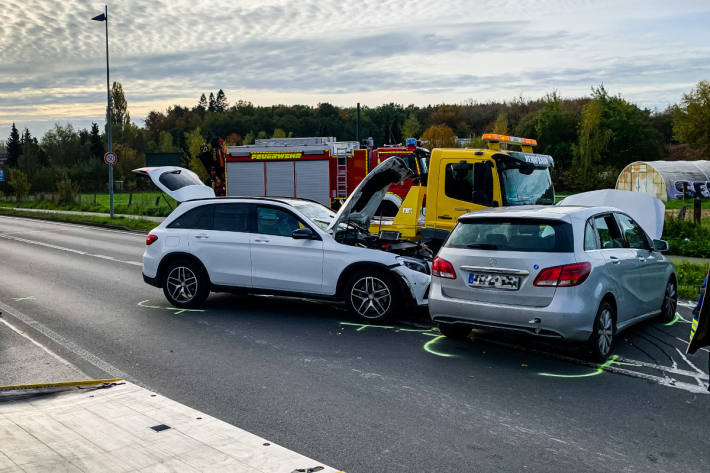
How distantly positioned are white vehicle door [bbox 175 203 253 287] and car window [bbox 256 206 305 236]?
0.52 feet

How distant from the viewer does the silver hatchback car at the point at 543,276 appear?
21.0 feet

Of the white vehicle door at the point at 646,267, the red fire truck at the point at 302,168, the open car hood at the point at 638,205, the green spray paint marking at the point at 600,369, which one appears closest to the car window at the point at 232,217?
the green spray paint marking at the point at 600,369

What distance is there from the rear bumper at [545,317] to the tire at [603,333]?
13 centimetres

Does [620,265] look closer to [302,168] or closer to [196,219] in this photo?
[196,219]

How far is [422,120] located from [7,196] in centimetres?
5859

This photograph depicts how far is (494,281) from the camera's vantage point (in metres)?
6.73

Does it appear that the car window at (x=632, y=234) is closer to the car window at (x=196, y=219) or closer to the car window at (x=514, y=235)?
the car window at (x=514, y=235)

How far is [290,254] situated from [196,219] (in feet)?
5.58

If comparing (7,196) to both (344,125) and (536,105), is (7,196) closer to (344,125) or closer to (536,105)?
(344,125)

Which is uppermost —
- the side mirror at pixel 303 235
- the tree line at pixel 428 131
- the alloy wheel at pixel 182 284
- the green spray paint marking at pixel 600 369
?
the tree line at pixel 428 131

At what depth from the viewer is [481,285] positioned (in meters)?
6.80

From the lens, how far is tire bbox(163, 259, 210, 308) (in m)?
9.54

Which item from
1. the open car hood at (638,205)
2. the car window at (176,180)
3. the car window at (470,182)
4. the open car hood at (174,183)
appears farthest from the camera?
the open car hood at (638,205)

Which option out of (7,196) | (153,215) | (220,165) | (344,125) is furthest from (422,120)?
(220,165)
